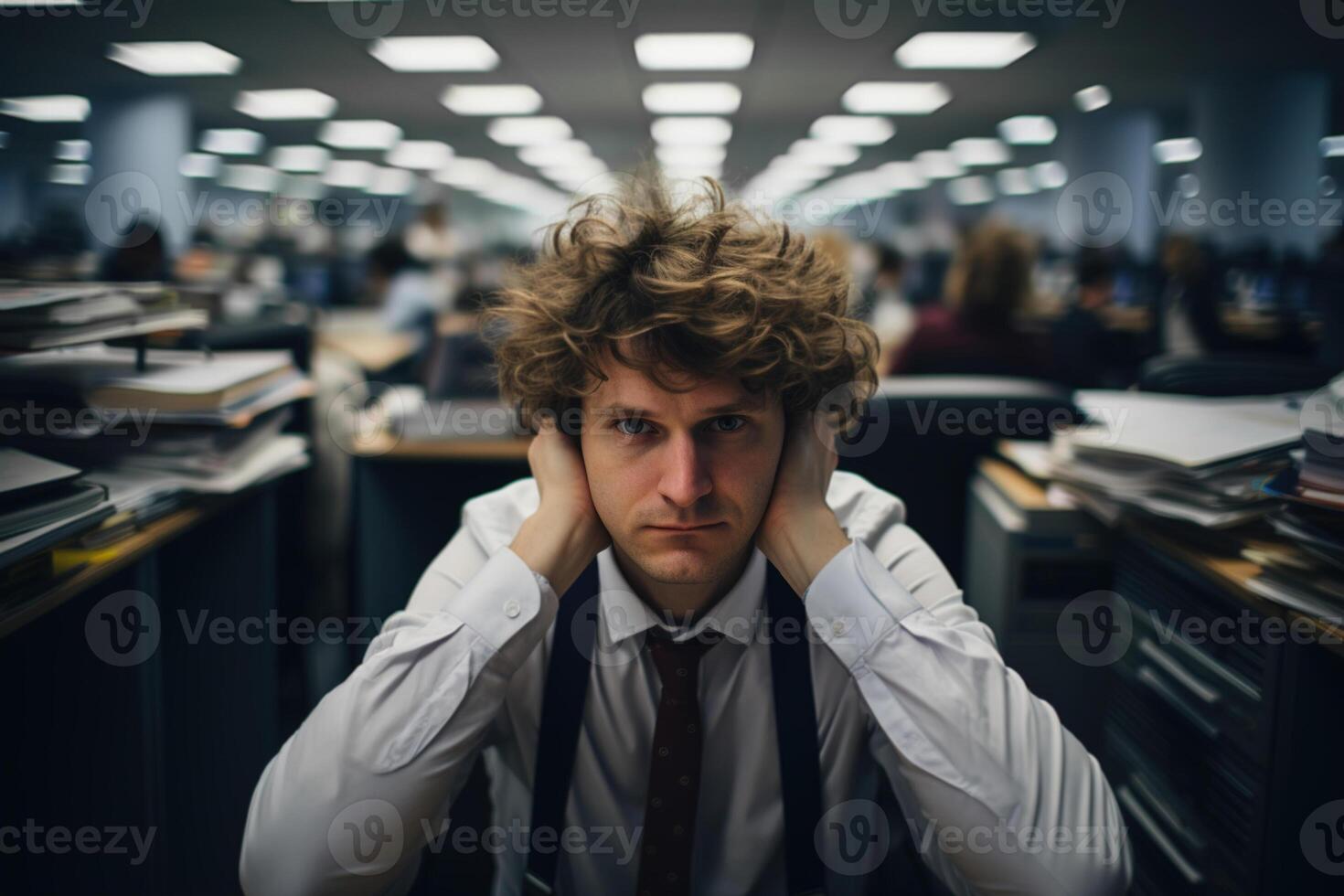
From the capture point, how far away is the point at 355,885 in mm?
931

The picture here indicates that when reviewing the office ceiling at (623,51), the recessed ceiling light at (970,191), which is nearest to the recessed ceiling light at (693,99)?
the office ceiling at (623,51)

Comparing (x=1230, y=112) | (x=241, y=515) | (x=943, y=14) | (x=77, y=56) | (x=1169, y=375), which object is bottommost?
(x=241, y=515)

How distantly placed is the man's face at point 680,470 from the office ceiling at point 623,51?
0.48 metres

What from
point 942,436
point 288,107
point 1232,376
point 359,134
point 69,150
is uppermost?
point 359,134

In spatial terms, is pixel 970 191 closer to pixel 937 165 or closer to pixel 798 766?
pixel 937 165

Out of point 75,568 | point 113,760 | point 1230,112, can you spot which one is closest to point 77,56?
point 75,568

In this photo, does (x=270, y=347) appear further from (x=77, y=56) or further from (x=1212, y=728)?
(x=1212, y=728)

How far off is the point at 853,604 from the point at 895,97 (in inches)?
215

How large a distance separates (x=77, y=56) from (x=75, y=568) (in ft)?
→ 2.71

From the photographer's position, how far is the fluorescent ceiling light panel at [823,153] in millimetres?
8414

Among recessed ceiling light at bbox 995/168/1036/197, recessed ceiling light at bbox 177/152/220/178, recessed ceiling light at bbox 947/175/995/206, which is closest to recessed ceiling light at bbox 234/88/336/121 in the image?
recessed ceiling light at bbox 177/152/220/178

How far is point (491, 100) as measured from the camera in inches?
221

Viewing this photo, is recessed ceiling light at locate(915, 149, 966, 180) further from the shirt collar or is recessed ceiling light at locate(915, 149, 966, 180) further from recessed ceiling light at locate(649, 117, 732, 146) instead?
the shirt collar

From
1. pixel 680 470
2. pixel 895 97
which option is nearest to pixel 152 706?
pixel 680 470
